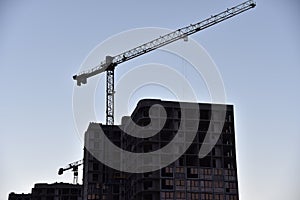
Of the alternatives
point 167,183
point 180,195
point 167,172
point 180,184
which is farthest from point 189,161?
point 180,195

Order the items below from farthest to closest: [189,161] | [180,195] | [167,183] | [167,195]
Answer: [189,161] → [167,183] → [180,195] → [167,195]

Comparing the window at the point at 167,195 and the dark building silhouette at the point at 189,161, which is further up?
the dark building silhouette at the point at 189,161

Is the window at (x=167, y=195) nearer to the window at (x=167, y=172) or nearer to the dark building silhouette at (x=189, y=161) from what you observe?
the dark building silhouette at (x=189, y=161)

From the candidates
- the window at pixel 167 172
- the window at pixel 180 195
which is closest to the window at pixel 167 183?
the window at pixel 167 172

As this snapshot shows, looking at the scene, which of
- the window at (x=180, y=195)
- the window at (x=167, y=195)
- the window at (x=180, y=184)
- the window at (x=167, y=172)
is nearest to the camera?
the window at (x=167, y=195)

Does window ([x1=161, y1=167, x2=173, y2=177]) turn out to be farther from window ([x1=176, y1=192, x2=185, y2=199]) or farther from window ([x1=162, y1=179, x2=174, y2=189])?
window ([x1=176, y1=192, x2=185, y2=199])

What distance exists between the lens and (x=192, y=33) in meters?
164

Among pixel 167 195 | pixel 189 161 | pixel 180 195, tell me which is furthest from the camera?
pixel 189 161

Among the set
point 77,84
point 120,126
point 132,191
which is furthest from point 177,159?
point 77,84

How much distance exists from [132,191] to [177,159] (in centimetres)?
1927

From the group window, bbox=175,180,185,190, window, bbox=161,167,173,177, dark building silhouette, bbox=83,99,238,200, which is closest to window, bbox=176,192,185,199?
dark building silhouette, bbox=83,99,238,200

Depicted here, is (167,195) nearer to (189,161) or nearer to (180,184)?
(180,184)

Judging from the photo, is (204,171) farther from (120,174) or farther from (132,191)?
(120,174)


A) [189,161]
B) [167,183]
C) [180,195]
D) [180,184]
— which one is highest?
[189,161]
